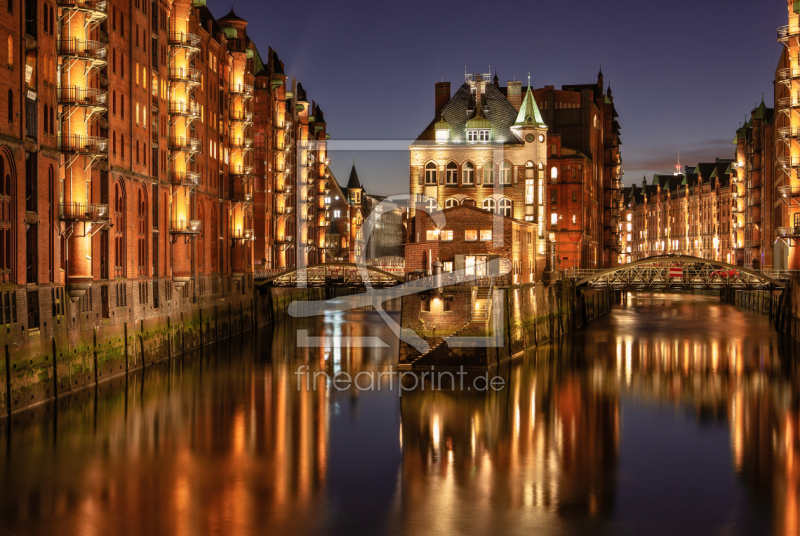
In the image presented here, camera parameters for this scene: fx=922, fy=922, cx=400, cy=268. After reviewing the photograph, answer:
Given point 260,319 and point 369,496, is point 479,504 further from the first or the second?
point 260,319

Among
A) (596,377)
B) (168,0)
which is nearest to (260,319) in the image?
(168,0)

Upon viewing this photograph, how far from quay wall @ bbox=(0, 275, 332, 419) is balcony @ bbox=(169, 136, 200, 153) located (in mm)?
7575

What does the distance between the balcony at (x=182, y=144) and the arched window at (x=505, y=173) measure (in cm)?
1962

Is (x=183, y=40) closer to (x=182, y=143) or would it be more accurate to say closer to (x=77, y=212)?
(x=182, y=143)

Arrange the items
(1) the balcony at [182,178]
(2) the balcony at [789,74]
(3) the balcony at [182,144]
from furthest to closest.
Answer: (2) the balcony at [789,74]
(1) the balcony at [182,178]
(3) the balcony at [182,144]

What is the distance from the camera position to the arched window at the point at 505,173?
59625mm

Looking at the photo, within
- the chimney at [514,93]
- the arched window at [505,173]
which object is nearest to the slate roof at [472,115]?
the arched window at [505,173]

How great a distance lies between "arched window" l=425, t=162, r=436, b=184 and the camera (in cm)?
5919

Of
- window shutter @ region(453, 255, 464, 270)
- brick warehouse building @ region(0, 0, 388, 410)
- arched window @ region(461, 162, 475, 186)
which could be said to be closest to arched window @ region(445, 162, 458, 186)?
arched window @ region(461, 162, 475, 186)

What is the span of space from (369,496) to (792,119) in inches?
1702

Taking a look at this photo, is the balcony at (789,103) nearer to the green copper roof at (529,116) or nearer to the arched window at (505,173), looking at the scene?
the green copper roof at (529,116)

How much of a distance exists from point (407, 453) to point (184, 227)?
25837mm

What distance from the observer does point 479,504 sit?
2520cm

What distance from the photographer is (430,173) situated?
59.3 metres
